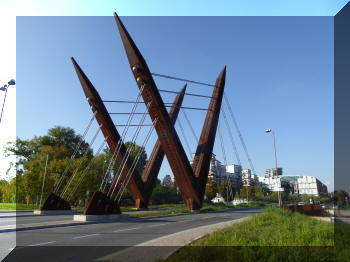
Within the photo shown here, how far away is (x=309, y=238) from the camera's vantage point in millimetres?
7887

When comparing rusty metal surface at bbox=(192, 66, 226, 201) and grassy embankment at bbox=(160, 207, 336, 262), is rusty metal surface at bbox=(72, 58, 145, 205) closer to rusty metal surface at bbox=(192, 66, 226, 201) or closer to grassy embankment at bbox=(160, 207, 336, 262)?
rusty metal surface at bbox=(192, 66, 226, 201)

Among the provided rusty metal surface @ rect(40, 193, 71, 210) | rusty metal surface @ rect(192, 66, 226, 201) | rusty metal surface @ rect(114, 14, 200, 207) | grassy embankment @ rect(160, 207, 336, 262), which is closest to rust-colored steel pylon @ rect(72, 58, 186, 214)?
rusty metal surface @ rect(114, 14, 200, 207)

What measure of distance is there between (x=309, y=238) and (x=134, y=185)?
1045 inches

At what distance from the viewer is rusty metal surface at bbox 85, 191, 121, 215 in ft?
59.0

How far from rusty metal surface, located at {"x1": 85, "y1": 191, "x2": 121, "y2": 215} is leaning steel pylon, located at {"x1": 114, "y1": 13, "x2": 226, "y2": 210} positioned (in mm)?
9593

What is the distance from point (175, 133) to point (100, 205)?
11.4m

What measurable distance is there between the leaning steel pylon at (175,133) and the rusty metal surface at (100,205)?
9593 millimetres

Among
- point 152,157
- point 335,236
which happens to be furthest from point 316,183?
point 335,236

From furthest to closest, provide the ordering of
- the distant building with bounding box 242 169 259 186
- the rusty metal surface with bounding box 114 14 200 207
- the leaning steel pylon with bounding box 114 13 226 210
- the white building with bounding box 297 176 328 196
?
the white building with bounding box 297 176 328 196 < the distant building with bounding box 242 169 259 186 < the leaning steel pylon with bounding box 114 13 226 210 < the rusty metal surface with bounding box 114 14 200 207

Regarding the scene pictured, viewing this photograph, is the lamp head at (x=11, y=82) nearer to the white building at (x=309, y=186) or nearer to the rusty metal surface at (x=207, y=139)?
the rusty metal surface at (x=207, y=139)

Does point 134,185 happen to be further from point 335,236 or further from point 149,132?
point 335,236

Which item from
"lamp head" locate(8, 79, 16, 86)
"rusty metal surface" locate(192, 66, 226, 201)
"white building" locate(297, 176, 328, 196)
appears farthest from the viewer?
"white building" locate(297, 176, 328, 196)

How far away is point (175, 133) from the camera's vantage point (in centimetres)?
2719

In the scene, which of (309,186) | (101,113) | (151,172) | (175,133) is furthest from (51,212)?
(309,186)
